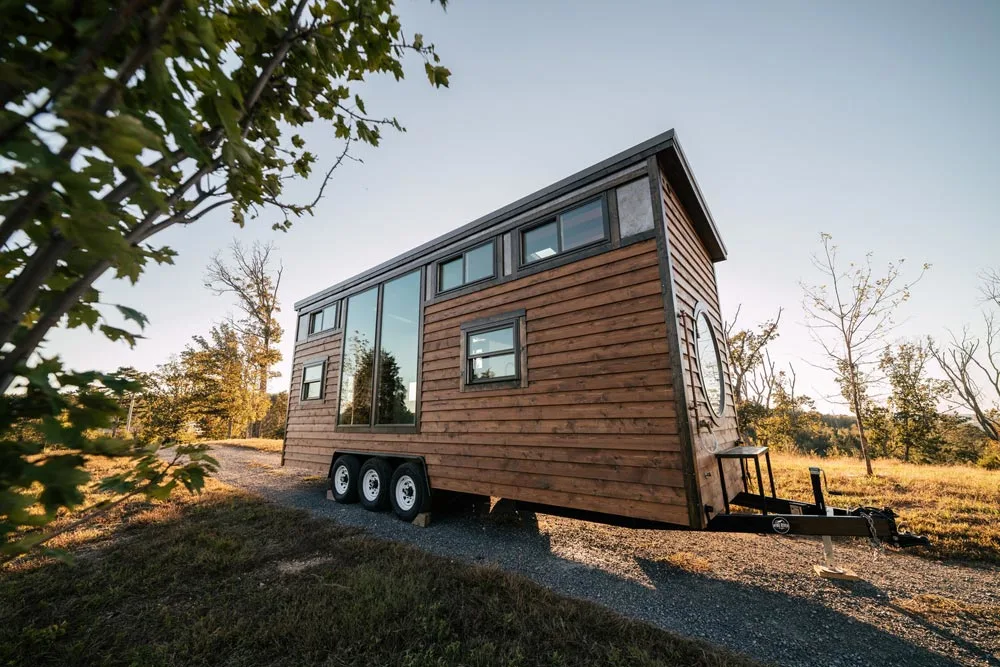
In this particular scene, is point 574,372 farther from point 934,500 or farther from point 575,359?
point 934,500

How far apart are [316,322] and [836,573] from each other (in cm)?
1074

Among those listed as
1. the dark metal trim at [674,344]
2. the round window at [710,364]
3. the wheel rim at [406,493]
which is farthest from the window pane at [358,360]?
the round window at [710,364]

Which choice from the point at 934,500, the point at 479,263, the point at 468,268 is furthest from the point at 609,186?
the point at 934,500

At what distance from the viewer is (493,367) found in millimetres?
6094

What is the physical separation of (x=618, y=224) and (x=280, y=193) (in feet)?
13.5

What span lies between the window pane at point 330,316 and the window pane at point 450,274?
11.7 feet

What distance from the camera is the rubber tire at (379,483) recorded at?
23.5 ft

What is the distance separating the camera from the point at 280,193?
2225 mm

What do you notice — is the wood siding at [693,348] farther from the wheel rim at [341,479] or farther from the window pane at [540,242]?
the wheel rim at [341,479]

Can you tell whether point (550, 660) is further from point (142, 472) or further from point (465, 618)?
point (142, 472)

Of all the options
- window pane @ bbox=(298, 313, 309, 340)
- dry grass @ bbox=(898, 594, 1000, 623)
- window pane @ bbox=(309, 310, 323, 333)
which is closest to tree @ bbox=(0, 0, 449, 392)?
dry grass @ bbox=(898, 594, 1000, 623)

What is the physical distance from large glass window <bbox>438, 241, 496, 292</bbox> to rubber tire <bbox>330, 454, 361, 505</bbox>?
13.2ft

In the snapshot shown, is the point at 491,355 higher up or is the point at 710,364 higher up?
the point at 491,355

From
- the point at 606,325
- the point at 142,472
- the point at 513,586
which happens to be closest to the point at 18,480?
Answer: the point at 142,472
